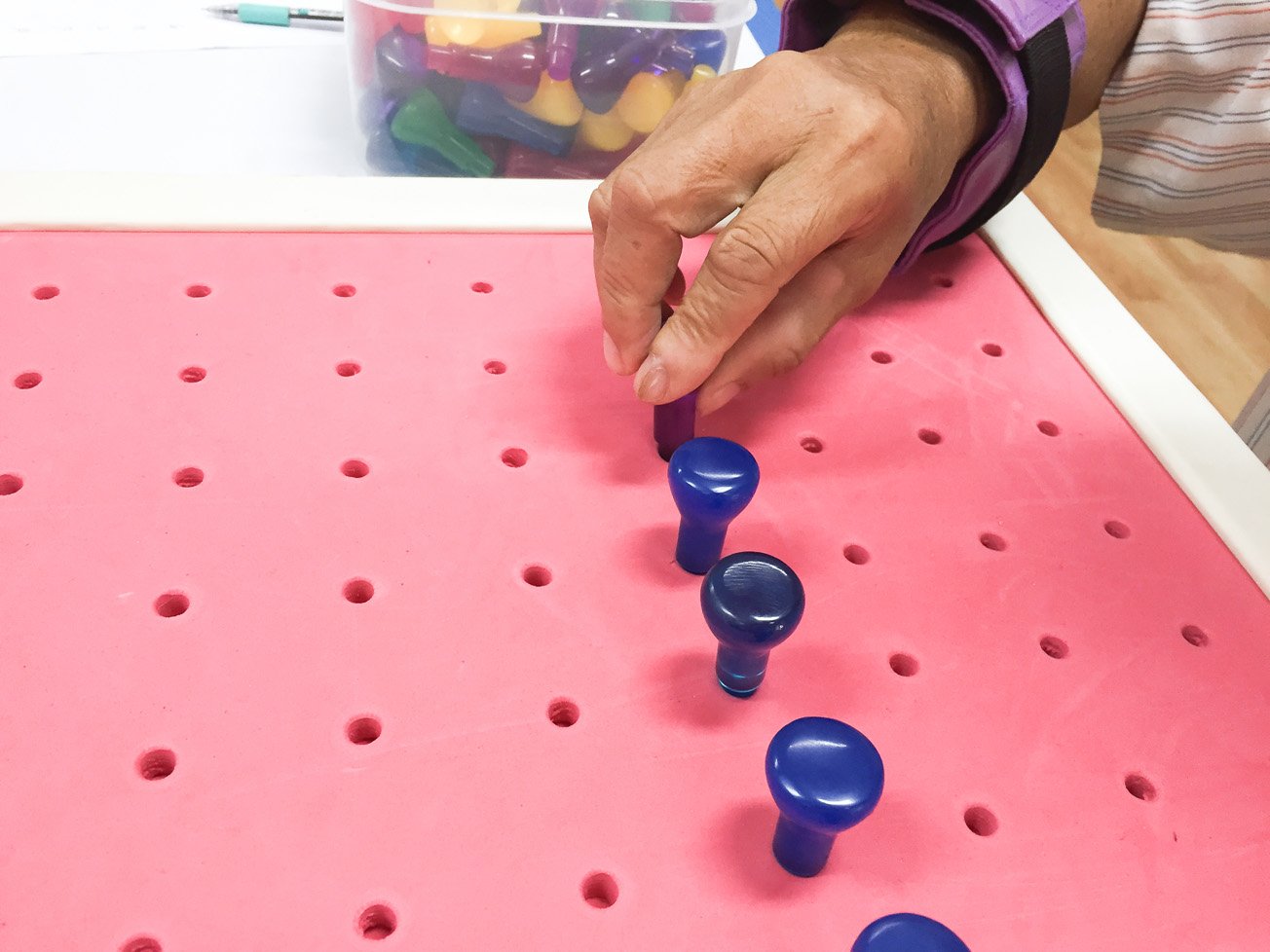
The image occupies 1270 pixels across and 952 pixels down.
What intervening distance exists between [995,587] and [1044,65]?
0.98ft

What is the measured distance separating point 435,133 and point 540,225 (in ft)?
0.60

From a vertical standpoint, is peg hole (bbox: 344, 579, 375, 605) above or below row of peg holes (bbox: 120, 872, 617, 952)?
above

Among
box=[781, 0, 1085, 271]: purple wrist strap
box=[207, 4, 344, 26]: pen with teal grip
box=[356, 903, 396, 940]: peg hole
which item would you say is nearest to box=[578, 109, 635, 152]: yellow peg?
box=[781, 0, 1085, 271]: purple wrist strap

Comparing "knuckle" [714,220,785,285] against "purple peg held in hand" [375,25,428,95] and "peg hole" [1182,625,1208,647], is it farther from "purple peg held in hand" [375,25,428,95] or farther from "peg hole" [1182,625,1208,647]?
"purple peg held in hand" [375,25,428,95]

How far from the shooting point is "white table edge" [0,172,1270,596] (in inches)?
23.4

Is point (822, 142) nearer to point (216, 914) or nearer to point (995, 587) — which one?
point (995, 587)

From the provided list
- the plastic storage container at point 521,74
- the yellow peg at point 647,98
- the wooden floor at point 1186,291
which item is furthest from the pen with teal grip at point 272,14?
the wooden floor at point 1186,291

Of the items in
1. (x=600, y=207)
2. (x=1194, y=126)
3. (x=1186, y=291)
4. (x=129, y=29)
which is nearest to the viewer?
(x=600, y=207)

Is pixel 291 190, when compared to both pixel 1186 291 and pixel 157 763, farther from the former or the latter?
pixel 1186 291

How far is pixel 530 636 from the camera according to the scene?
0.47 metres

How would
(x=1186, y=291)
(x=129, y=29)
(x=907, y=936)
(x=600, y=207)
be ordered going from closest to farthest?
1. (x=907, y=936)
2. (x=600, y=207)
3. (x=129, y=29)
4. (x=1186, y=291)

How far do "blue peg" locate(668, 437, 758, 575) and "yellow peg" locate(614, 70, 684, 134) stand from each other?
442 millimetres

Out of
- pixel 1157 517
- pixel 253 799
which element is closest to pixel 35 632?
pixel 253 799

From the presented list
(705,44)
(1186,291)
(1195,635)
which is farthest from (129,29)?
(1186,291)
